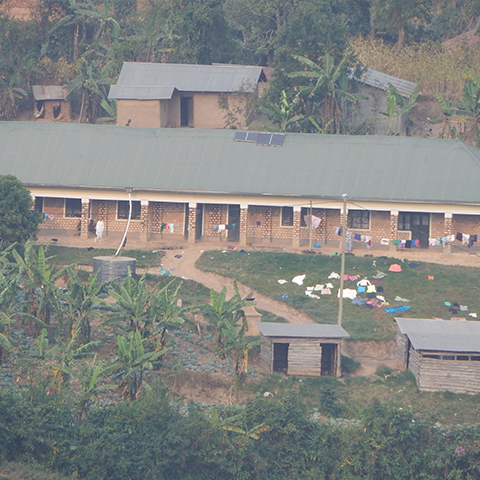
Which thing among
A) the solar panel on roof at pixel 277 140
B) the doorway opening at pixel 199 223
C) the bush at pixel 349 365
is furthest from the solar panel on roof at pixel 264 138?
the bush at pixel 349 365

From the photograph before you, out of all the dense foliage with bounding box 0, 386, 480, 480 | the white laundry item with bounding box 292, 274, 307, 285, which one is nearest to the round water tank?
the white laundry item with bounding box 292, 274, 307, 285

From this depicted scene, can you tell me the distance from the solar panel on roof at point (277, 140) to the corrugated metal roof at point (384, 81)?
1080 cm

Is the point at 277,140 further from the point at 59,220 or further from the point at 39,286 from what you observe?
the point at 39,286

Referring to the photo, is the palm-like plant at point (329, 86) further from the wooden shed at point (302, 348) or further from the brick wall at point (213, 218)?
the wooden shed at point (302, 348)

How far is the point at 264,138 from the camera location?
4778 cm

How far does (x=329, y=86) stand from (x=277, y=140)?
6.12 meters

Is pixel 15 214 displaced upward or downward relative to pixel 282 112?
downward

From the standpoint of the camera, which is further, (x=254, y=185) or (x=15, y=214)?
(x=254, y=185)

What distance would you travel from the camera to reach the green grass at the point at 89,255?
43250 millimetres

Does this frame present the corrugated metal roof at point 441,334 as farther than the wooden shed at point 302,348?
No

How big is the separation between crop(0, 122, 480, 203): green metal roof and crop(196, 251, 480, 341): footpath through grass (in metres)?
3.45

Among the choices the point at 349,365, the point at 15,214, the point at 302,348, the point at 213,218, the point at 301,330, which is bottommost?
the point at 349,365

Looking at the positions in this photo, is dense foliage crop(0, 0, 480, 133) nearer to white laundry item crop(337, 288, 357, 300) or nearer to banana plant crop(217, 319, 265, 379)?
white laundry item crop(337, 288, 357, 300)

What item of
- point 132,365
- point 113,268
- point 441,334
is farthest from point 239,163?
point 132,365
